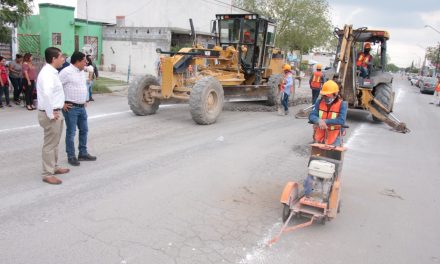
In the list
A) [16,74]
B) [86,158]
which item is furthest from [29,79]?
[86,158]

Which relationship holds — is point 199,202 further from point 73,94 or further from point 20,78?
point 20,78

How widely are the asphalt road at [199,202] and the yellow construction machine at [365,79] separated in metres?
2.57

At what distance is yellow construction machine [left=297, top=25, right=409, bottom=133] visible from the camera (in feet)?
35.5

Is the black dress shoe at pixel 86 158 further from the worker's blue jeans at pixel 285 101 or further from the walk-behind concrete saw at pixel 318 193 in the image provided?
the worker's blue jeans at pixel 285 101

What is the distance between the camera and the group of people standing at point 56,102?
5298mm

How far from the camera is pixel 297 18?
33.4 m

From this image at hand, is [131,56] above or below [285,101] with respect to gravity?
above

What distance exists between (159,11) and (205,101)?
23357 mm

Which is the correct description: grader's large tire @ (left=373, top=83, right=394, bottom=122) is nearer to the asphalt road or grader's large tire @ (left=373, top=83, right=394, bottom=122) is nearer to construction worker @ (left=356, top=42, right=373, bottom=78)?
construction worker @ (left=356, top=42, right=373, bottom=78)

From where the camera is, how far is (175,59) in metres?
10.6

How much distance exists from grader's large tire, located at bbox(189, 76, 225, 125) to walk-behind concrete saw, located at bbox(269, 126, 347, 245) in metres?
5.17

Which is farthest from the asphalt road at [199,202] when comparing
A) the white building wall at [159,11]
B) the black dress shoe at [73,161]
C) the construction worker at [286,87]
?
the white building wall at [159,11]

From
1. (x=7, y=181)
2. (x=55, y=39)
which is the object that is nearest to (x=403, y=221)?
(x=7, y=181)

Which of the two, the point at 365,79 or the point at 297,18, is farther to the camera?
the point at 297,18
